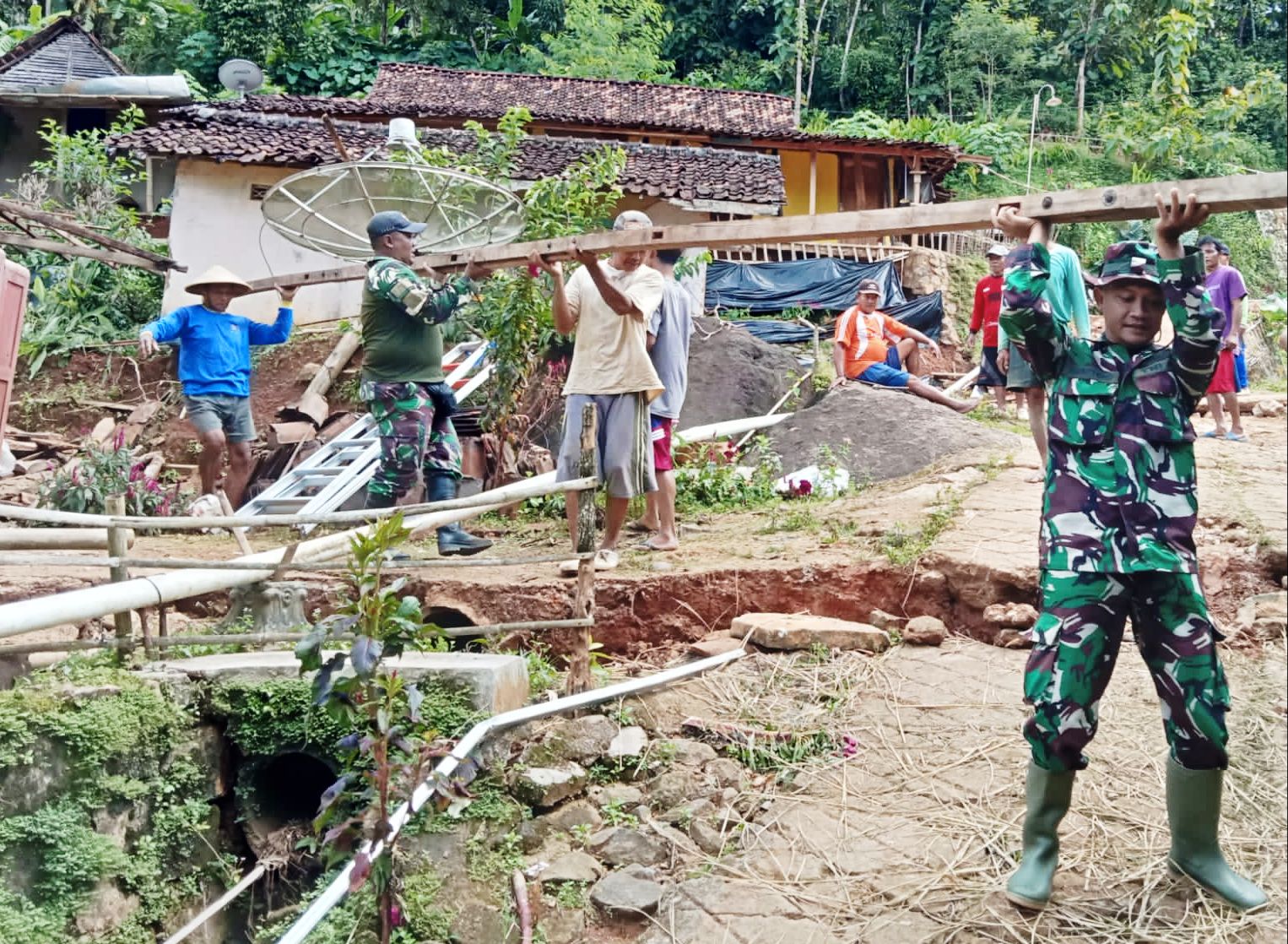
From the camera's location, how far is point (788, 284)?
16234 mm

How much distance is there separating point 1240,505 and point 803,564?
227cm

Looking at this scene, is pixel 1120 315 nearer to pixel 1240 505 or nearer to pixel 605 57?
pixel 1240 505

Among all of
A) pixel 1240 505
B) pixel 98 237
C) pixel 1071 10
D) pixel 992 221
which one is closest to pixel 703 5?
pixel 1071 10

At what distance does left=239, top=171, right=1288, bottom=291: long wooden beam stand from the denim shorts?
9.78 ft

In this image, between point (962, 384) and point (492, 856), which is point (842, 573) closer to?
point (492, 856)

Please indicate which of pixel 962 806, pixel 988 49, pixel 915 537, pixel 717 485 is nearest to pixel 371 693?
pixel 962 806

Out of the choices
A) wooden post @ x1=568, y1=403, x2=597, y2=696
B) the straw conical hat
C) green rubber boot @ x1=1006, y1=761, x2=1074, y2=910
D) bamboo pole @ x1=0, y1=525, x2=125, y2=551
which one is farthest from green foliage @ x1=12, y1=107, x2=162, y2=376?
green rubber boot @ x1=1006, y1=761, x2=1074, y2=910

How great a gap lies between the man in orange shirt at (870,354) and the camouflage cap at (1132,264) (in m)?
6.49

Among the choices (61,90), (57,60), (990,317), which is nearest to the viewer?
(990,317)

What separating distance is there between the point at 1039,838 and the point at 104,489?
8.13 metres

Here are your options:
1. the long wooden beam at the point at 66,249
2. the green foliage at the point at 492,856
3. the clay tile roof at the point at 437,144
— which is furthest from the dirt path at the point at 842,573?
the clay tile roof at the point at 437,144

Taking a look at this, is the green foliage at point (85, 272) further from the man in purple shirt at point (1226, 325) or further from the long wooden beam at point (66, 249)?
the man in purple shirt at point (1226, 325)

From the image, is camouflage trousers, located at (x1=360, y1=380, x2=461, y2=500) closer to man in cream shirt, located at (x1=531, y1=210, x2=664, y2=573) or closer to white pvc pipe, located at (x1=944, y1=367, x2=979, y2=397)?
man in cream shirt, located at (x1=531, y1=210, x2=664, y2=573)

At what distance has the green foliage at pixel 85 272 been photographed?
Result: 44.9 ft
